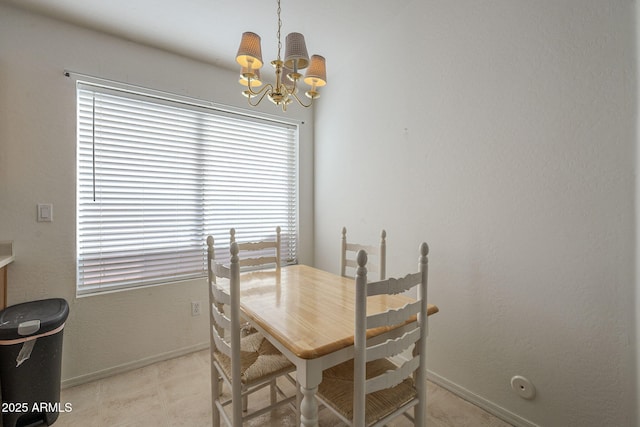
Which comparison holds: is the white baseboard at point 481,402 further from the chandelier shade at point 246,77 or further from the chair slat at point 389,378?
the chandelier shade at point 246,77

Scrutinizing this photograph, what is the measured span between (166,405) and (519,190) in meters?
2.45

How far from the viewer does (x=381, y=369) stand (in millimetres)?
1285

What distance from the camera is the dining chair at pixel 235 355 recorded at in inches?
45.3

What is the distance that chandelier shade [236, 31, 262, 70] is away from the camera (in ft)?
4.45

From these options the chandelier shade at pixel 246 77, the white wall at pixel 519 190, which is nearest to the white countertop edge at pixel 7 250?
the chandelier shade at pixel 246 77

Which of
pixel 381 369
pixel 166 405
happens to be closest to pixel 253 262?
pixel 166 405

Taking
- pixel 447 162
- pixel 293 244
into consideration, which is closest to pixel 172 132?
A: pixel 293 244

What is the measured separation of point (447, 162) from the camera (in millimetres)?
1847

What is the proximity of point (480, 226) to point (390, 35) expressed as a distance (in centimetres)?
162

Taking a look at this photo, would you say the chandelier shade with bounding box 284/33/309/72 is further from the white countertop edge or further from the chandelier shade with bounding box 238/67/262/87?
the white countertop edge

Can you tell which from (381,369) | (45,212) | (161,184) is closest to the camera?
(381,369)

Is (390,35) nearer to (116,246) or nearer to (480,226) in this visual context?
(480,226)

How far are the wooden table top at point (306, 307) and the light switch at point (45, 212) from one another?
4.42 feet

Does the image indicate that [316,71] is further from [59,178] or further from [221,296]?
[59,178]
